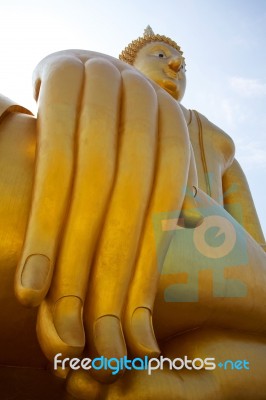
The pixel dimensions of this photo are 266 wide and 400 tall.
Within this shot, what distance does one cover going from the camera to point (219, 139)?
10.7ft

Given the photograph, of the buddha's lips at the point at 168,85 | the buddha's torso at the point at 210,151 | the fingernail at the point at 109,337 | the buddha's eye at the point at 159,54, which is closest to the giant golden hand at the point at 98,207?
the fingernail at the point at 109,337

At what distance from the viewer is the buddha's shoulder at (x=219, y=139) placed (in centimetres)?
324

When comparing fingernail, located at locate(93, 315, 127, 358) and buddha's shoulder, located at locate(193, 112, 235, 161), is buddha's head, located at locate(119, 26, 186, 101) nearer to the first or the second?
buddha's shoulder, located at locate(193, 112, 235, 161)

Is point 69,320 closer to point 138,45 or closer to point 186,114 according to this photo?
point 186,114

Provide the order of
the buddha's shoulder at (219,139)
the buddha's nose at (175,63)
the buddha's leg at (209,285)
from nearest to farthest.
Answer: the buddha's leg at (209,285) < the buddha's shoulder at (219,139) < the buddha's nose at (175,63)

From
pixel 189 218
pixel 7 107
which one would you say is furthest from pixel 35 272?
pixel 7 107

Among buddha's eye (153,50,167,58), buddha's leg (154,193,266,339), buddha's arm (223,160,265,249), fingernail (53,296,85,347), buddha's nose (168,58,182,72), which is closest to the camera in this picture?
fingernail (53,296,85,347)

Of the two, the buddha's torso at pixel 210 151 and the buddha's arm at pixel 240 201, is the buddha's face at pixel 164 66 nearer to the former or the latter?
the buddha's torso at pixel 210 151

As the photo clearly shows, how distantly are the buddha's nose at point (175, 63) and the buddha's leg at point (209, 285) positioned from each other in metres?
2.04

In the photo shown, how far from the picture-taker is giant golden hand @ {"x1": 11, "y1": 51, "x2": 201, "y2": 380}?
4.00 ft

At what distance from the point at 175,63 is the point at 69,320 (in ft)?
8.72

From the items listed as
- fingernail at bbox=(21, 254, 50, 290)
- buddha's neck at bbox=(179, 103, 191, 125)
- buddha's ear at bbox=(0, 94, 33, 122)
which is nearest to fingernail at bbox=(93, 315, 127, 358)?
fingernail at bbox=(21, 254, 50, 290)

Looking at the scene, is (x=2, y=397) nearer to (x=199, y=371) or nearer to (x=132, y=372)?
(x=132, y=372)

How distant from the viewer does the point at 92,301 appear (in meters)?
1.30
